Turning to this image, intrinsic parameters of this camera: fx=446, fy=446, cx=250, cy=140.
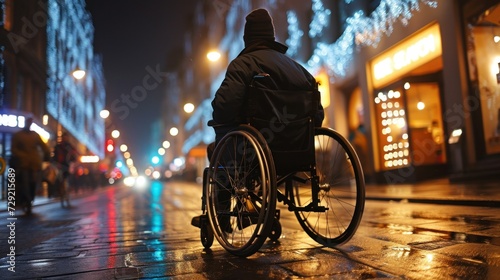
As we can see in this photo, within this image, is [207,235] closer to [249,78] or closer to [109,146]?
[249,78]

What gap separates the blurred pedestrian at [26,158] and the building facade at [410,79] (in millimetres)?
9922

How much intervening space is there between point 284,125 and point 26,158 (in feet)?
24.3

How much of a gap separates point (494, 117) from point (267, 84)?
9390 millimetres

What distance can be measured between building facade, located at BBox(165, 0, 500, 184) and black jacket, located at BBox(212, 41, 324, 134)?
339 inches

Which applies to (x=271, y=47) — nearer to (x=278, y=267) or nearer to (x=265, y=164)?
(x=265, y=164)

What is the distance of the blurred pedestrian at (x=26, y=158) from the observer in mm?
8922

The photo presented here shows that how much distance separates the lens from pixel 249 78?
342cm

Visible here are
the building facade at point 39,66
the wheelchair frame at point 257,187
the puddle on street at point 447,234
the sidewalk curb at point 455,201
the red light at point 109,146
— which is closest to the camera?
the wheelchair frame at point 257,187

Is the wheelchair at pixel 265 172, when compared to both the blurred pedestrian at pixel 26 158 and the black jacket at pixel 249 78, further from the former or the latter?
the blurred pedestrian at pixel 26 158

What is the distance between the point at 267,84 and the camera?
3.46 m

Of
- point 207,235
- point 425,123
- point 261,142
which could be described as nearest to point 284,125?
point 261,142

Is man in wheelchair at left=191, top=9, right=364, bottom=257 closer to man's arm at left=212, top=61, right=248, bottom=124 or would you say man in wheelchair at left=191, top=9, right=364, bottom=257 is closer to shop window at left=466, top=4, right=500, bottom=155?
man's arm at left=212, top=61, right=248, bottom=124

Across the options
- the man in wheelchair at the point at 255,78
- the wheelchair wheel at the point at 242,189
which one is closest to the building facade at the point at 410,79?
the man in wheelchair at the point at 255,78

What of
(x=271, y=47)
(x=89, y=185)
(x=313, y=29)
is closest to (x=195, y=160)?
(x=89, y=185)
